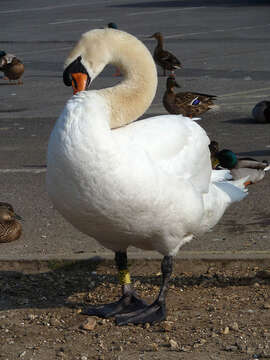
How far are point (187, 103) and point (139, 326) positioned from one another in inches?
261

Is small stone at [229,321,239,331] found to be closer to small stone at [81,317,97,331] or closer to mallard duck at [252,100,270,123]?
small stone at [81,317,97,331]

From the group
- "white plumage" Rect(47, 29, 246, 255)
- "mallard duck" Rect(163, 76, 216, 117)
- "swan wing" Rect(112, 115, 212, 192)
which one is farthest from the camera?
"mallard duck" Rect(163, 76, 216, 117)

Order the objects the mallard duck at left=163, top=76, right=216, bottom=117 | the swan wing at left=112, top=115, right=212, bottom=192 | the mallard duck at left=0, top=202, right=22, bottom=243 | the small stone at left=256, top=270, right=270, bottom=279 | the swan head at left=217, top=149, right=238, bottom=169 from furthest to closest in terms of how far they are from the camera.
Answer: the mallard duck at left=163, top=76, right=216, bottom=117
the swan head at left=217, top=149, right=238, bottom=169
the mallard duck at left=0, top=202, right=22, bottom=243
the small stone at left=256, top=270, right=270, bottom=279
the swan wing at left=112, top=115, right=212, bottom=192

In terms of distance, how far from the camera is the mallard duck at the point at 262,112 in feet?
37.2

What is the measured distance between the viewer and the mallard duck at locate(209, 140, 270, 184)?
8.66 metres

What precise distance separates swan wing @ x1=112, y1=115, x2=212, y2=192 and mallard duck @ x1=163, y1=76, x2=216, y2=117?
5.83 metres

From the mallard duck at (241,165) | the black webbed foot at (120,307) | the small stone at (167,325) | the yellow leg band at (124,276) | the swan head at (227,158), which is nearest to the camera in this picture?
the small stone at (167,325)

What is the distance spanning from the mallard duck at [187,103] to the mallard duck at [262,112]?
64cm

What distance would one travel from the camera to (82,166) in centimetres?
464

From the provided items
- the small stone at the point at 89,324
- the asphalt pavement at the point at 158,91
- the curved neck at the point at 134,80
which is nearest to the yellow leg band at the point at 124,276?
the small stone at the point at 89,324

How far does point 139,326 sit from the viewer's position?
5.26 meters

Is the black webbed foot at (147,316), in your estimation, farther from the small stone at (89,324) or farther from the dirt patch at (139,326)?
the small stone at (89,324)

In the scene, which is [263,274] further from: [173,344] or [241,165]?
[241,165]

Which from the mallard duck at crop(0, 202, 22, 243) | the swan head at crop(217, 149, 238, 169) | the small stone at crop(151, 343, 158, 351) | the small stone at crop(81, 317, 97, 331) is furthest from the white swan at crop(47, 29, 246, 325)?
the swan head at crop(217, 149, 238, 169)
